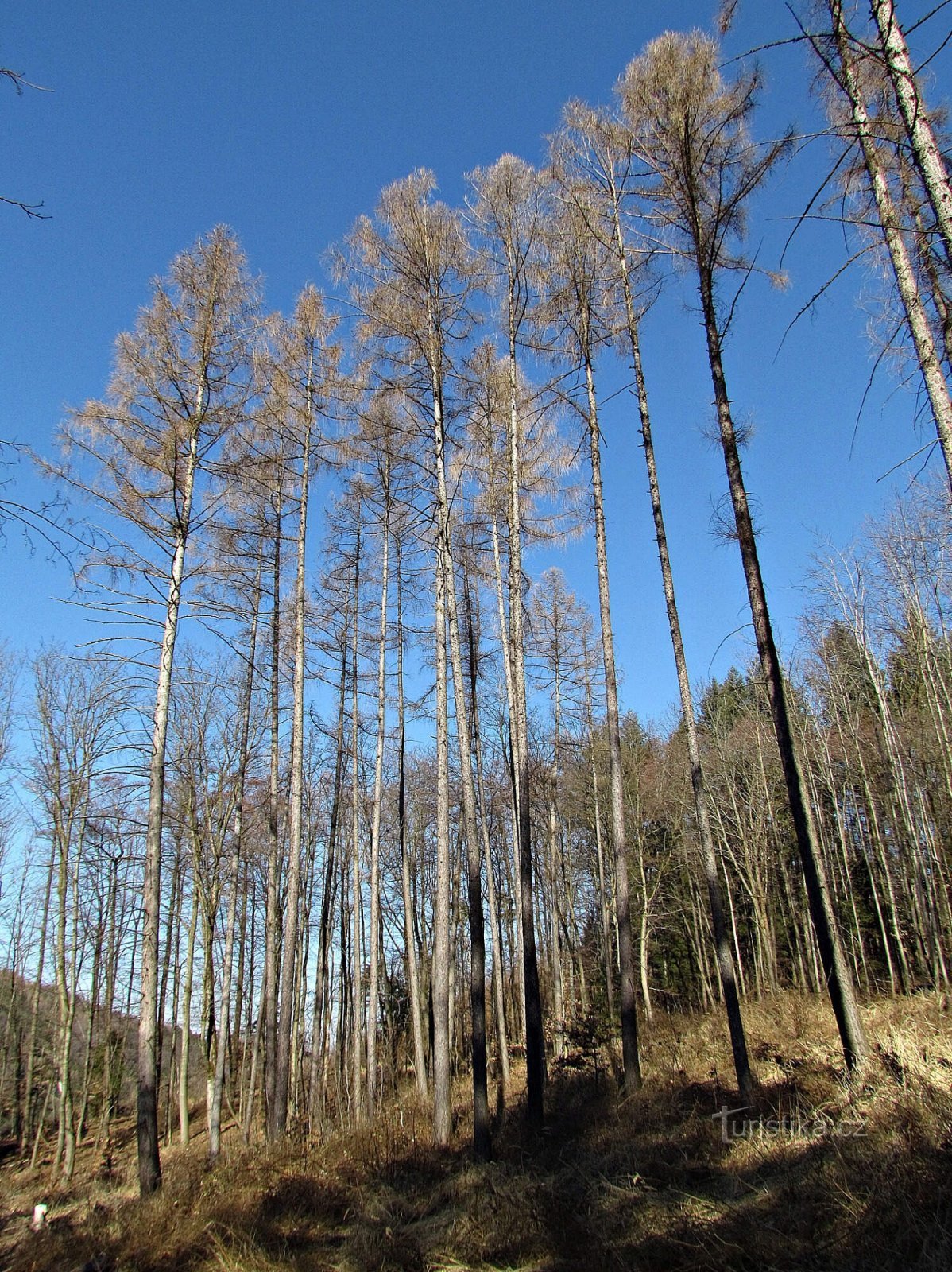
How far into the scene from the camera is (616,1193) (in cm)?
542

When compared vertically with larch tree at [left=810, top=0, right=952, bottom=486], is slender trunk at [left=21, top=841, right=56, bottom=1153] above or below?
below

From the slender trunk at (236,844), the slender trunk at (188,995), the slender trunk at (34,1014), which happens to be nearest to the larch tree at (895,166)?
the slender trunk at (236,844)

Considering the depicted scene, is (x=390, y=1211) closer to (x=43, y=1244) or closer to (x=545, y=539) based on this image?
(x=43, y=1244)

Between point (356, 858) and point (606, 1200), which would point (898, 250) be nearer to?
point (606, 1200)

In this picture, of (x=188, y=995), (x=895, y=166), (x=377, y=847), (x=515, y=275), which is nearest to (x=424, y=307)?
(x=515, y=275)

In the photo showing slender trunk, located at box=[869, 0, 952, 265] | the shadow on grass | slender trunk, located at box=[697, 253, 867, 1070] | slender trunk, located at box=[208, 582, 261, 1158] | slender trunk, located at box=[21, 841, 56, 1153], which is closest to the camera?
the shadow on grass

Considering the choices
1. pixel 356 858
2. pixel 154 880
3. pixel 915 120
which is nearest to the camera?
pixel 915 120

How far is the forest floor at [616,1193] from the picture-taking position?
3.74 metres

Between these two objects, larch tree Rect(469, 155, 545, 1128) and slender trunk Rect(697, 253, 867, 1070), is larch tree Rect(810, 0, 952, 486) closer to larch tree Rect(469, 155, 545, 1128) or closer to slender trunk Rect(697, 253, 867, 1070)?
slender trunk Rect(697, 253, 867, 1070)

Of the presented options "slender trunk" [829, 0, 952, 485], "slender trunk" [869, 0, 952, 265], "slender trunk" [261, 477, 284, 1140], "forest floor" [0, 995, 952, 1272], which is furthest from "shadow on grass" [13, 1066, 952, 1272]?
"slender trunk" [869, 0, 952, 265]

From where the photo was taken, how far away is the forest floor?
147 inches

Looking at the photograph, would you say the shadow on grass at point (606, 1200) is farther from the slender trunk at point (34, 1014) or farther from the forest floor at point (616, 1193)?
the slender trunk at point (34, 1014)

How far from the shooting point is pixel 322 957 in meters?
20.1

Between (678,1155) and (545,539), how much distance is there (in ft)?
34.8
